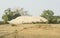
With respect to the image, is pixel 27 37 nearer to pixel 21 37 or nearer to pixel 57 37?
pixel 21 37

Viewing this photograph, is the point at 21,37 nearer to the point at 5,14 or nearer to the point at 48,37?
the point at 48,37

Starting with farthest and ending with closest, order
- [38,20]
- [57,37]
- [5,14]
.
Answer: [5,14], [38,20], [57,37]

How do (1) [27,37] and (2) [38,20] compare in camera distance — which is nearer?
(1) [27,37]

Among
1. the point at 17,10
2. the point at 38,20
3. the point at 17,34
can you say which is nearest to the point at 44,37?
the point at 17,34

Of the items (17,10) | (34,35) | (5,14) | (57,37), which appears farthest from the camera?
(17,10)

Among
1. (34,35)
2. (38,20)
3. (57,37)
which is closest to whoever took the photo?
(57,37)

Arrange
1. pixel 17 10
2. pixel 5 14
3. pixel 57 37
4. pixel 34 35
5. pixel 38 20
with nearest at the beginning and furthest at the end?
pixel 57 37
pixel 34 35
pixel 38 20
pixel 5 14
pixel 17 10

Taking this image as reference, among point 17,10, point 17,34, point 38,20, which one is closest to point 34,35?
point 17,34

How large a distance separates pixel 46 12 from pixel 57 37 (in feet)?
140

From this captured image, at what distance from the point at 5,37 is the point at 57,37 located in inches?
163

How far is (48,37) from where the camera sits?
1522 cm

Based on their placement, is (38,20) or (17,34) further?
(38,20)

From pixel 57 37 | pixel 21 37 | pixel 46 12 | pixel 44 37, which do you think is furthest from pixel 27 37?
pixel 46 12

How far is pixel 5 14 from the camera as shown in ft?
189
